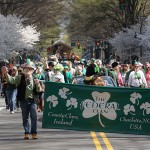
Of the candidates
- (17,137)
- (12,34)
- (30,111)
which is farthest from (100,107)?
(12,34)

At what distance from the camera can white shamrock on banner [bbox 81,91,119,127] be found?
47.3 feet

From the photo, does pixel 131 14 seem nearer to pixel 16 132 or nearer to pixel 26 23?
pixel 26 23

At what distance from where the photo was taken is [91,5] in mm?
71812

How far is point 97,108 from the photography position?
14.5 meters

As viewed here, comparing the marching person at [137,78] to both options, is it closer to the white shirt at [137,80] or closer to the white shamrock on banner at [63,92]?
the white shirt at [137,80]

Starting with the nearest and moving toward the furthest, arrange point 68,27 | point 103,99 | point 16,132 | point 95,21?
1. point 103,99
2. point 16,132
3. point 95,21
4. point 68,27

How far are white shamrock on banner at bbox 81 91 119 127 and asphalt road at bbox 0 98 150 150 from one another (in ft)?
1.77

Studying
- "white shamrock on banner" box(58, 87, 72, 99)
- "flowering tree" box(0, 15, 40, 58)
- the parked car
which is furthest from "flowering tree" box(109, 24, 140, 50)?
"white shamrock on banner" box(58, 87, 72, 99)

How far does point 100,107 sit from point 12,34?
55728 mm

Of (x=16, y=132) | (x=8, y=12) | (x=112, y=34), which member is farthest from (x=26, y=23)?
(x=16, y=132)

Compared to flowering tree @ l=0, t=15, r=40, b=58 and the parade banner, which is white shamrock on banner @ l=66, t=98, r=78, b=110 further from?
flowering tree @ l=0, t=15, r=40, b=58

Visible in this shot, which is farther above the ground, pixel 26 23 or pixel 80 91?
pixel 26 23

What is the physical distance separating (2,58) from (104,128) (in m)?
51.4

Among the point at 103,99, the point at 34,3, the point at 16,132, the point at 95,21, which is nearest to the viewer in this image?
the point at 103,99
